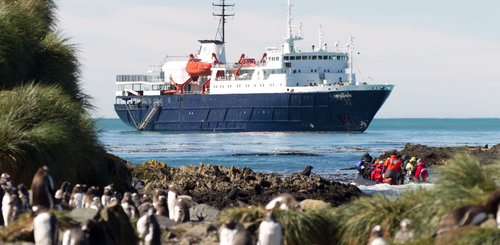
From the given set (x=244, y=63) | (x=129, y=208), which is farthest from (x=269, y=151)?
(x=129, y=208)

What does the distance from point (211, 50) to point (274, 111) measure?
1952cm

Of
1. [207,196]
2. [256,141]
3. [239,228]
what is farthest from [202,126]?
[239,228]

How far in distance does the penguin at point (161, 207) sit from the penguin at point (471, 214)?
5.68 m

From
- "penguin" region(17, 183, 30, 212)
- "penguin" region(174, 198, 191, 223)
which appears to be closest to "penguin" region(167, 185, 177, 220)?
"penguin" region(174, 198, 191, 223)

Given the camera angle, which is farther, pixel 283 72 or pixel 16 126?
→ pixel 283 72

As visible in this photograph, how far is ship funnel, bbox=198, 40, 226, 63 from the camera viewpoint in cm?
10556

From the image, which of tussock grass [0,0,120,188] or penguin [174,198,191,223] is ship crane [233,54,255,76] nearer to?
tussock grass [0,0,120,188]

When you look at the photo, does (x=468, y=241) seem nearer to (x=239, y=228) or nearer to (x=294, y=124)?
(x=239, y=228)

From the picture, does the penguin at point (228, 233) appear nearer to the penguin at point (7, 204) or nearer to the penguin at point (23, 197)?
the penguin at point (23, 197)

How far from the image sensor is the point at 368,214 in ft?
49.7

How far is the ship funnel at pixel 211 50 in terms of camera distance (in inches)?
4156

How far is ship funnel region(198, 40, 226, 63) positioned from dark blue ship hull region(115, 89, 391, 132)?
343 inches

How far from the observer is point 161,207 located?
18.3m

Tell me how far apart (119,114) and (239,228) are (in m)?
95.3
